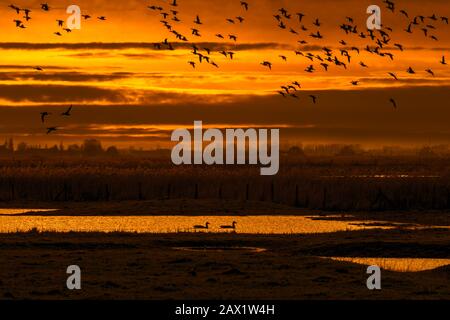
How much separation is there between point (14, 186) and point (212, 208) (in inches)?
709

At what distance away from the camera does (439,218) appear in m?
54.3

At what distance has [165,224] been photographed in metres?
50.9

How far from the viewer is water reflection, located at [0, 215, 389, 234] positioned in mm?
46969

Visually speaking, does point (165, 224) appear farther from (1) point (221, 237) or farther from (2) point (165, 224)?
(1) point (221, 237)

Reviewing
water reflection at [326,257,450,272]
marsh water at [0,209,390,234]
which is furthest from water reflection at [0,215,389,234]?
water reflection at [326,257,450,272]

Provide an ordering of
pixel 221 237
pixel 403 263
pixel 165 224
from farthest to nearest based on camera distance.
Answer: pixel 165 224 < pixel 221 237 < pixel 403 263

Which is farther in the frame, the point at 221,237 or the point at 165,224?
the point at 165,224

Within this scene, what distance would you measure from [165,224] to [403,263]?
1839cm

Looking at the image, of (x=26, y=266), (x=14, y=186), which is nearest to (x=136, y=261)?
(x=26, y=266)

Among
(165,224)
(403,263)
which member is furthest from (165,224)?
(403,263)

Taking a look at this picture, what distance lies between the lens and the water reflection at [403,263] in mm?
32875

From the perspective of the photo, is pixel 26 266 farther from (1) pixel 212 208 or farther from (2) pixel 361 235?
(1) pixel 212 208

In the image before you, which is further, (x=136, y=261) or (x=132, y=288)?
(x=136, y=261)

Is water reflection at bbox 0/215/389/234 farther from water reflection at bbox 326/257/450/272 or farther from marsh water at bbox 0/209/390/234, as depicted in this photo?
water reflection at bbox 326/257/450/272
